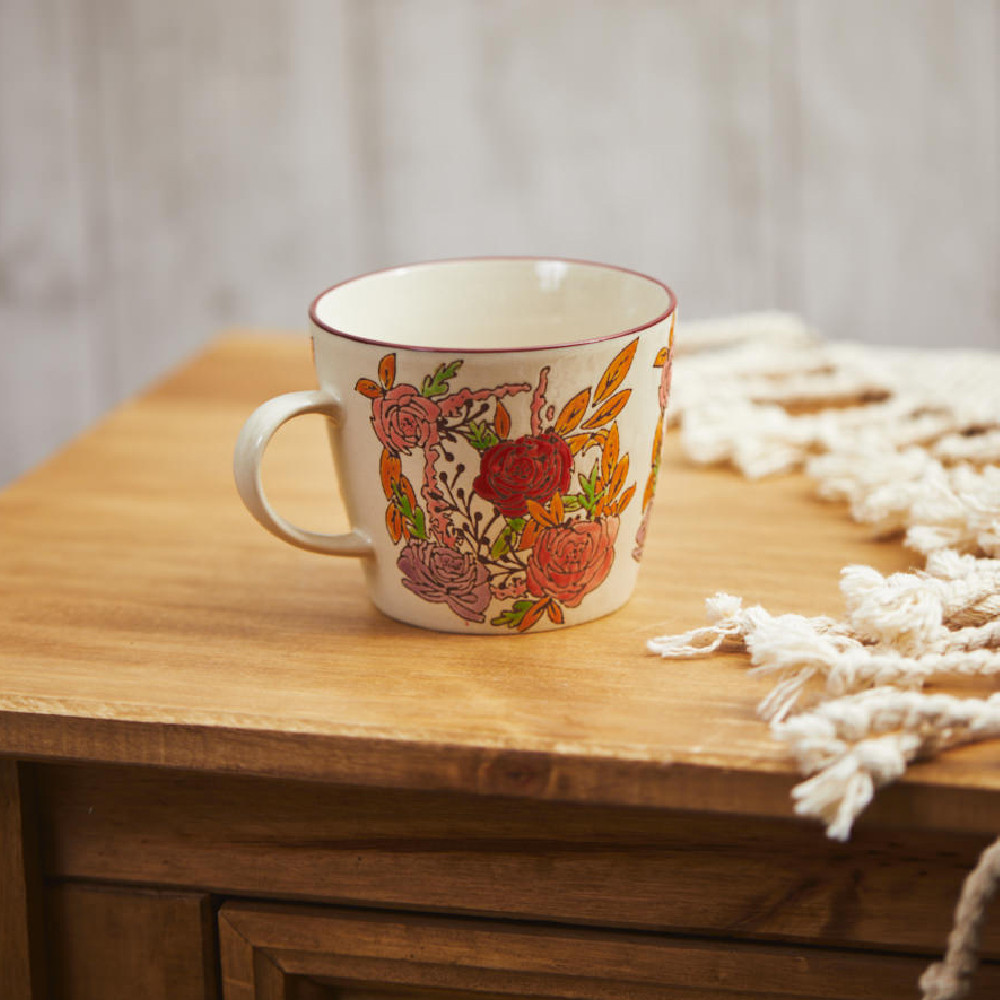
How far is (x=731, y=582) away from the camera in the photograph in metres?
0.46

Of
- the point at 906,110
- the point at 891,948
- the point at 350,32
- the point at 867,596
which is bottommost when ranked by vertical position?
the point at 891,948

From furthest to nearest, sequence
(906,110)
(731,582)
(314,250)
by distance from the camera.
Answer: (314,250) < (906,110) < (731,582)

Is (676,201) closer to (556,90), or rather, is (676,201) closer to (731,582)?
(556,90)

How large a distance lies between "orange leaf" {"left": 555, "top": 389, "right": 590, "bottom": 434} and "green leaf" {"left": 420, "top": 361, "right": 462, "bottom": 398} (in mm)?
38

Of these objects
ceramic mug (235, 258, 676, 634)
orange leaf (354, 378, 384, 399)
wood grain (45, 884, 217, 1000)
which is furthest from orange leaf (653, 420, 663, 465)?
wood grain (45, 884, 217, 1000)

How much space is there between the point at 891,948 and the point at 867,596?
0.36ft

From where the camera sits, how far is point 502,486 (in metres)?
0.39

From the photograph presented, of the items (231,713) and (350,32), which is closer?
(231,713)

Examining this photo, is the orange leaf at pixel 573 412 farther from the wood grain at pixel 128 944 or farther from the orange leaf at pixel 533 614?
the wood grain at pixel 128 944

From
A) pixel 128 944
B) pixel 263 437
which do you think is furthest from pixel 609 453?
pixel 128 944

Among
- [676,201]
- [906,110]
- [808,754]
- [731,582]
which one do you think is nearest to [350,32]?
[676,201]

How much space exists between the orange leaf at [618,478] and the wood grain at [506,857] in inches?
4.2

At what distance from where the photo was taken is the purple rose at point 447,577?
0.40 metres

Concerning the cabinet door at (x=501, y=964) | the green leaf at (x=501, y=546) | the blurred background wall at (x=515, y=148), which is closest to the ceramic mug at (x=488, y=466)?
the green leaf at (x=501, y=546)
